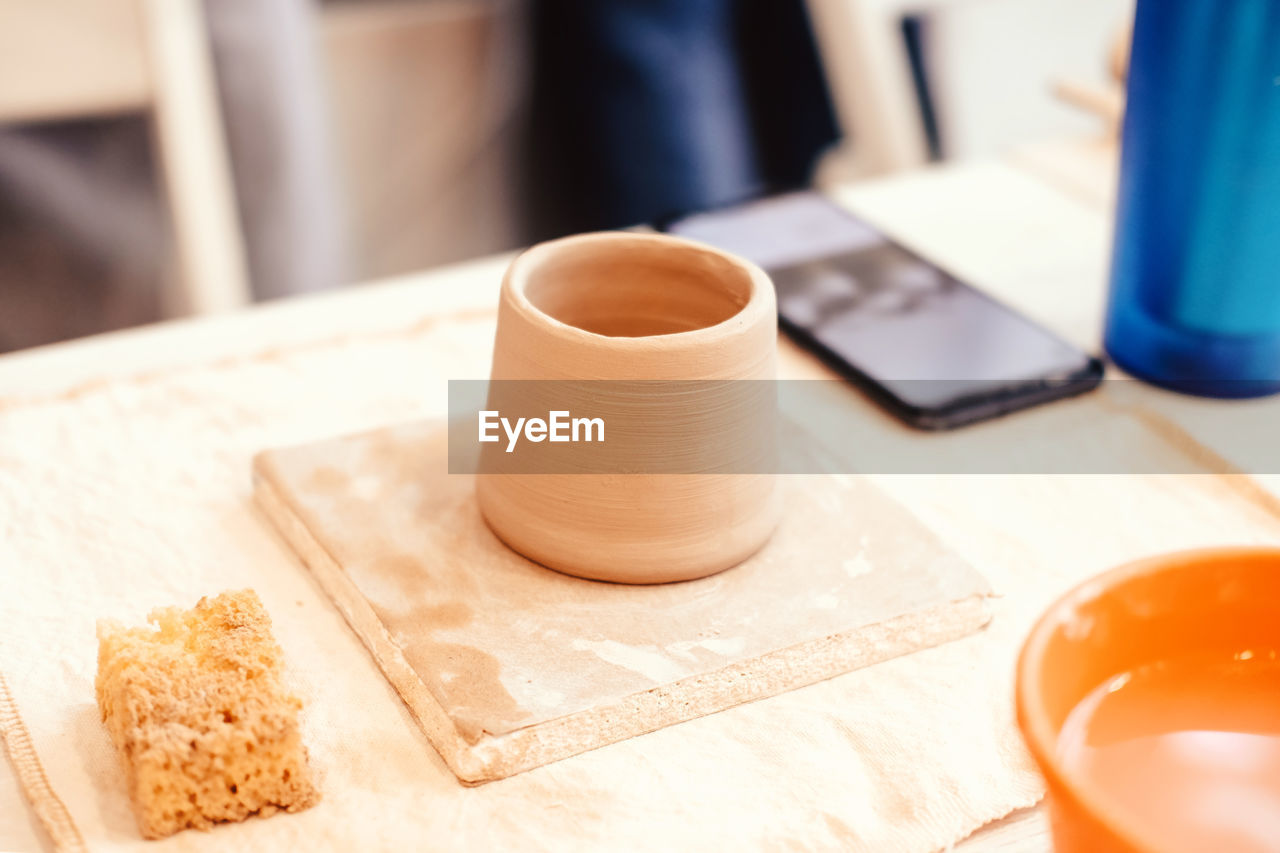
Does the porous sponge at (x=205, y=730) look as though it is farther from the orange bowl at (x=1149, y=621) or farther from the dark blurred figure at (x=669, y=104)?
the dark blurred figure at (x=669, y=104)

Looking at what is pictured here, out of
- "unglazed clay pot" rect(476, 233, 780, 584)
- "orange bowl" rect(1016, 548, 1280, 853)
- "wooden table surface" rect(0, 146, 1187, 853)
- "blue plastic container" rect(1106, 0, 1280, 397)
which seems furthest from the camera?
"wooden table surface" rect(0, 146, 1187, 853)

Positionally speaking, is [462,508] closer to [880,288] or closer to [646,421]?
[646,421]

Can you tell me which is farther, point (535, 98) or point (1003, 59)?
point (1003, 59)

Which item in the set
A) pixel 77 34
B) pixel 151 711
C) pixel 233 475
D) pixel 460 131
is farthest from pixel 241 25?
pixel 151 711

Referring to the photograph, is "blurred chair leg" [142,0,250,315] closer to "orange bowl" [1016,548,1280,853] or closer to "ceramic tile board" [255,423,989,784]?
"ceramic tile board" [255,423,989,784]

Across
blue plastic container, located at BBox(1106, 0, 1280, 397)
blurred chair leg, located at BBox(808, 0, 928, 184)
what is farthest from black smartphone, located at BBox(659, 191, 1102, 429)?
blurred chair leg, located at BBox(808, 0, 928, 184)

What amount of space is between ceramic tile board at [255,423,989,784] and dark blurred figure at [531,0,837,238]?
0.87 metres

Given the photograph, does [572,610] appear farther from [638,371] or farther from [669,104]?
[669,104]

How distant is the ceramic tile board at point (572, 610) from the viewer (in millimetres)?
484

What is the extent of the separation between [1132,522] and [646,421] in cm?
27

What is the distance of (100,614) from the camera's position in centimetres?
54

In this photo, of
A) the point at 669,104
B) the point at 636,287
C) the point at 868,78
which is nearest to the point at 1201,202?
the point at 636,287

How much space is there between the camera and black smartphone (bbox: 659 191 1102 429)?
0.70 meters

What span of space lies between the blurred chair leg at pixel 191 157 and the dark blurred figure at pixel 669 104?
458mm
